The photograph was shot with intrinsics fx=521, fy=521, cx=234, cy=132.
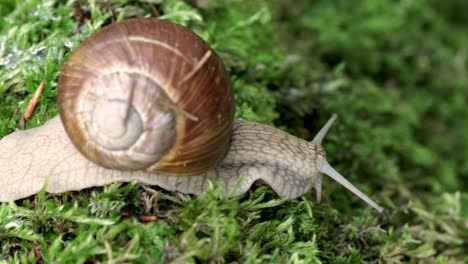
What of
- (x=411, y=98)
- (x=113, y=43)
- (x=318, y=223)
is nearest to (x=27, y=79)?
(x=113, y=43)

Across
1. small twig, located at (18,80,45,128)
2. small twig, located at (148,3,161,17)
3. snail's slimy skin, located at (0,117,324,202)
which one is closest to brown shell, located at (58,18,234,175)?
snail's slimy skin, located at (0,117,324,202)

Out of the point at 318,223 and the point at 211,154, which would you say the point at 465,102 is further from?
the point at 211,154

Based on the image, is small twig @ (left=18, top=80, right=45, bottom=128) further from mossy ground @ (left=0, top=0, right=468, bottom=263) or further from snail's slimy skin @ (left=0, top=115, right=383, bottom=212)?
snail's slimy skin @ (left=0, top=115, right=383, bottom=212)

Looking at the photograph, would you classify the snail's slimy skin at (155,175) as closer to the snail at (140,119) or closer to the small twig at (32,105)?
the snail at (140,119)

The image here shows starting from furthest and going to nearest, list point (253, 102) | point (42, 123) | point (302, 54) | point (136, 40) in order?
point (302, 54)
point (253, 102)
point (42, 123)
point (136, 40)

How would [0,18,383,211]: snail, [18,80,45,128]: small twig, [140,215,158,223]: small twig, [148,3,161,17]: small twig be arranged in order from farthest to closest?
[148,3,161,17]: small twig
[18,80,45,128]: small twig
[140,215,158,223]: small twig
[0,18,383,211]: snail

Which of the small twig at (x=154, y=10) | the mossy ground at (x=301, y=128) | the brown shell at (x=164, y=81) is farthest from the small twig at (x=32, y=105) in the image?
the small twig at (x=154, y=10)

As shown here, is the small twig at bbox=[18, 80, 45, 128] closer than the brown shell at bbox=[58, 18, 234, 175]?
No
